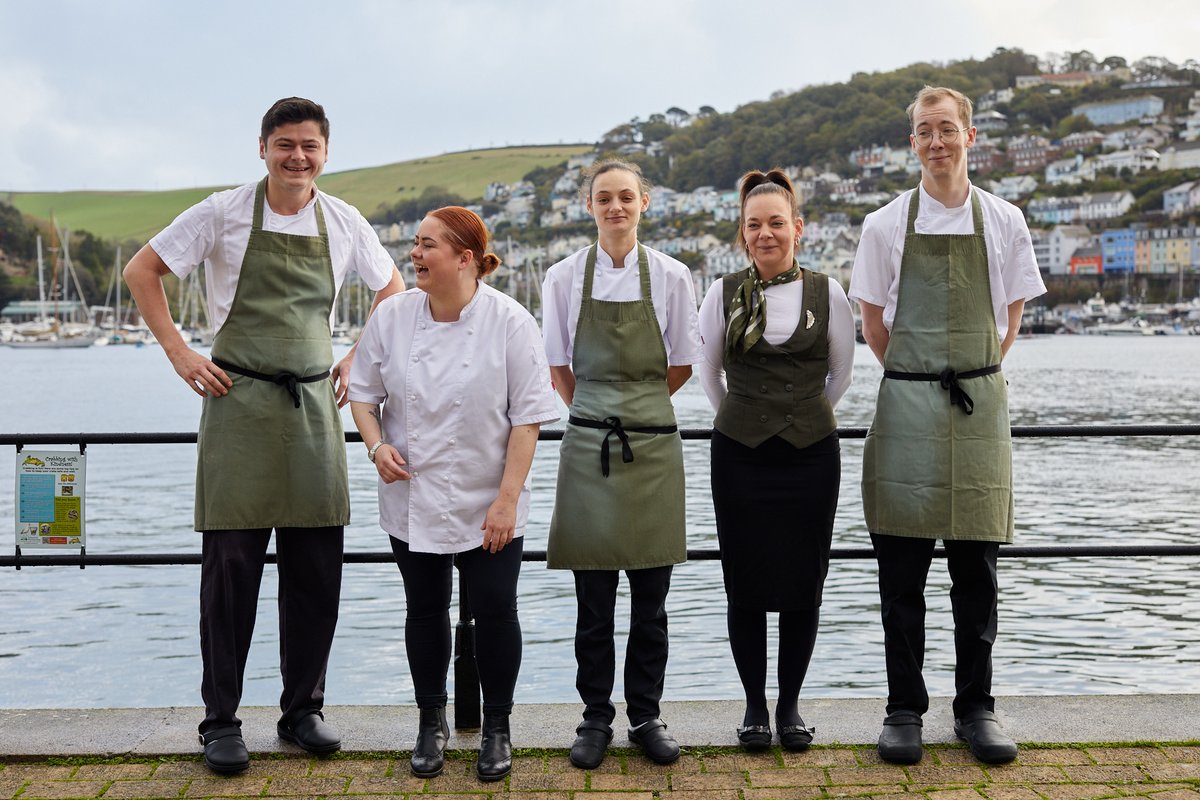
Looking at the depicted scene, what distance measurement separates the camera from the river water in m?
9.93

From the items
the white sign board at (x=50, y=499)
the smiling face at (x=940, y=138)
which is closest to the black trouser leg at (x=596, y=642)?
the smiling face at (x=940, y=138)

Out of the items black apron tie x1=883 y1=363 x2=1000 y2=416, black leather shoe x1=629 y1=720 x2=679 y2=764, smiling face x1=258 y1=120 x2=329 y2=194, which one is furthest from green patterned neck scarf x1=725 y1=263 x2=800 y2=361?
smiling face x1=258 y1=120 x2=329 y2=194

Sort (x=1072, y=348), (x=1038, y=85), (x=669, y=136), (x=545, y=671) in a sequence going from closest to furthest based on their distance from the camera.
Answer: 1. (x=545, y=671)
2. (x=1072, y=348)
3. (x=669, y=136)
4. (x=1038, y=85)

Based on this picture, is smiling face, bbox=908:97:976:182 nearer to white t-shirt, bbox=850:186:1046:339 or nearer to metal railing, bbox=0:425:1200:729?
white t-shirt, bbox=850:186:1046:339

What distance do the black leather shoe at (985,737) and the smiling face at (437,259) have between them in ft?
6.52

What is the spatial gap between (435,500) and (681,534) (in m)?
0.76

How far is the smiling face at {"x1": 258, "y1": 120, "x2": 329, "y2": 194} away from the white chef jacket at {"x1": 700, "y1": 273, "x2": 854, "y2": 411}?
124 cm

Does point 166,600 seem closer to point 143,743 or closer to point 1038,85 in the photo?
point 143,743

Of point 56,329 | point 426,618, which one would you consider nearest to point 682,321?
point 426,618

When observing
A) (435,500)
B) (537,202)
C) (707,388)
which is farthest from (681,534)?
(537,202)

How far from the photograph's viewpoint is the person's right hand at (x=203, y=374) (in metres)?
3.75

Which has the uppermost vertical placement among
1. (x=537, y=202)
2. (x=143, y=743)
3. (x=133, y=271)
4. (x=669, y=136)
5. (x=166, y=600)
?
(x=669, y=136)

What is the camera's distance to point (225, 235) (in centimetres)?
386

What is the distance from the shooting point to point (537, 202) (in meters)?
142
